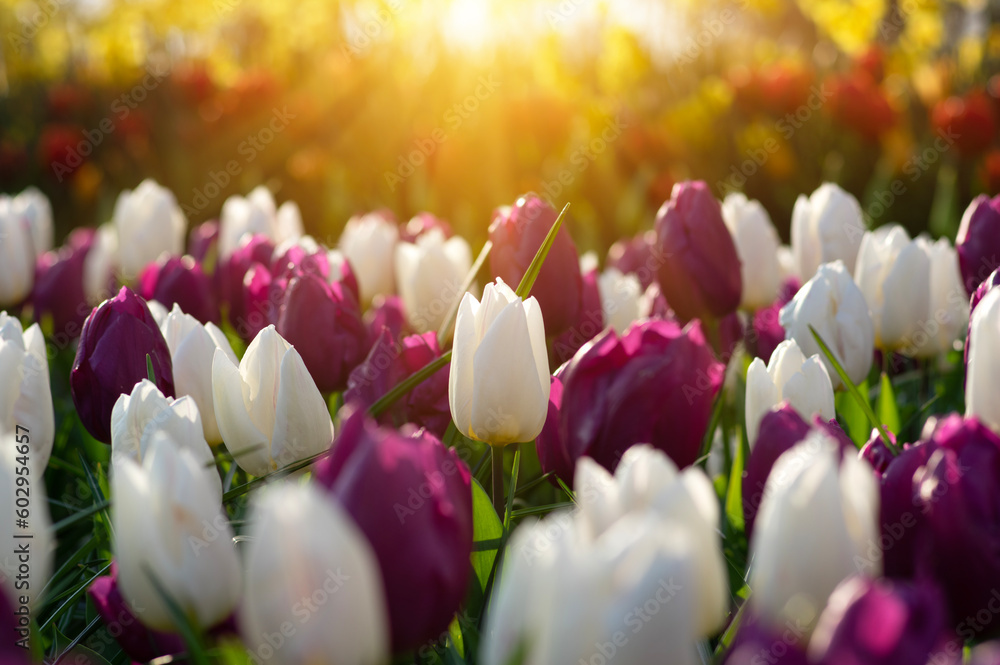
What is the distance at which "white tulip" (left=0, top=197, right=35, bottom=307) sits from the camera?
80.0 inches

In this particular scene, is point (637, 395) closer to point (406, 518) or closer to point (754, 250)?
point (406, 518)

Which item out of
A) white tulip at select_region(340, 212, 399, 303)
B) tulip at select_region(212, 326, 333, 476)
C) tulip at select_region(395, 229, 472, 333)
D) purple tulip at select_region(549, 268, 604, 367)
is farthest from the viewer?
white tulip at select_region(340, 212, 399, 303)

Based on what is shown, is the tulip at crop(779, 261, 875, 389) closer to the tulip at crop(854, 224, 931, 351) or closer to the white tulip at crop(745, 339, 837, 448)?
the tulip at crop(854, 224, 931, 351)

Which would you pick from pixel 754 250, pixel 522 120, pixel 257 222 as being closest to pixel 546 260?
pixel 754 250

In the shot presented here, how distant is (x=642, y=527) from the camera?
53 cm

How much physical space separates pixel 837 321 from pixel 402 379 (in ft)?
2.01

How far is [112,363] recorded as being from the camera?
1.18m

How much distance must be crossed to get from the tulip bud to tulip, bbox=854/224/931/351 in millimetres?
592

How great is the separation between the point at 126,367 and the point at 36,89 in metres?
7.38

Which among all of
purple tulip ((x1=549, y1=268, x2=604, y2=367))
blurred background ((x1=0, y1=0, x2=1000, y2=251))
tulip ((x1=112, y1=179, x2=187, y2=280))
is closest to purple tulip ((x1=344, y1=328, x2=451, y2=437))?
purple tulip ((x1=549, y1=268, x2=604, y2=367))

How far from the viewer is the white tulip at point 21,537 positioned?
2.35ft

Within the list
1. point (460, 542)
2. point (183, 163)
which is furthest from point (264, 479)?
point (183, 163)

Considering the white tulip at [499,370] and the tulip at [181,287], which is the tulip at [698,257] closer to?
the white tulip at [499,370]

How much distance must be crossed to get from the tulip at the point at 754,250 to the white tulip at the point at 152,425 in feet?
3.79
